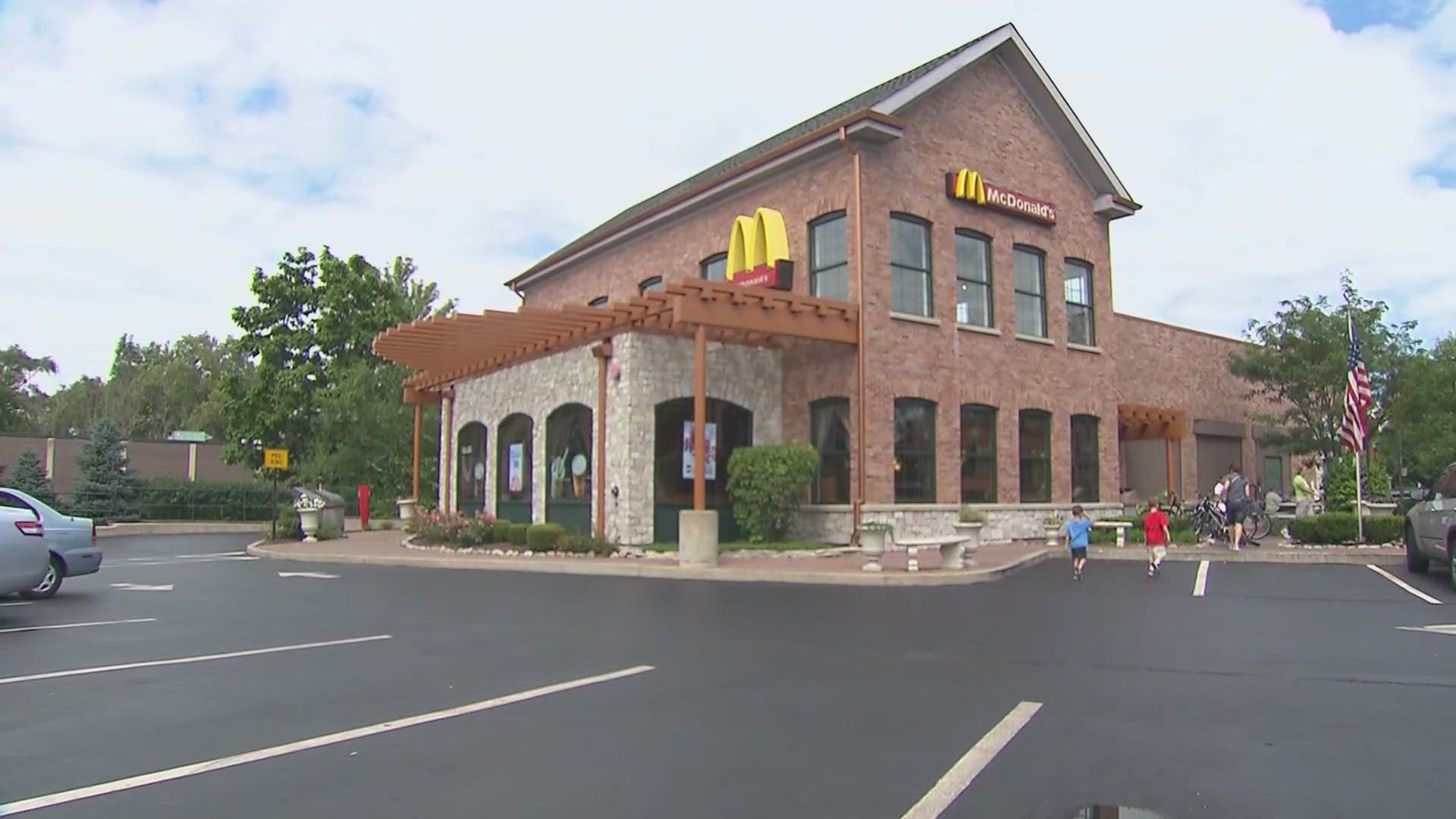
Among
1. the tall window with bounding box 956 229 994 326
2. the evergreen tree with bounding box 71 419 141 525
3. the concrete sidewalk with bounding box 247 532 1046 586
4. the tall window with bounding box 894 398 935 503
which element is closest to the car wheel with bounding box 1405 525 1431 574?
the concrete sidewalk with bounding box 247 532 1046 586

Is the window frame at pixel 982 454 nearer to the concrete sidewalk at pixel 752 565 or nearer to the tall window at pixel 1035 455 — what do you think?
the tall window at pixel 1035 455

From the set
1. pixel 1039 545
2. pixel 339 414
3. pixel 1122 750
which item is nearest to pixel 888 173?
pixel 1039 545

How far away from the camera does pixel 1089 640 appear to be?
9.41 meters

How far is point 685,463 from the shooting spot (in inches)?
762

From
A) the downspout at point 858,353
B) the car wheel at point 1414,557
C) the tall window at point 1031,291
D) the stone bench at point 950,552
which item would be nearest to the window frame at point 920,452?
the downspout at point 858,353

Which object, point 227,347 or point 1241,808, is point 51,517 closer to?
point 1241,808

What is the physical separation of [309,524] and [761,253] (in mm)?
14177

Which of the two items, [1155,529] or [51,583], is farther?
[1155,529]

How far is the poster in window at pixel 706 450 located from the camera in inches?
763

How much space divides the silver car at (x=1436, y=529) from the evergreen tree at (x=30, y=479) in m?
42.4

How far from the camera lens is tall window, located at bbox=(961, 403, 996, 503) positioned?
2117cm

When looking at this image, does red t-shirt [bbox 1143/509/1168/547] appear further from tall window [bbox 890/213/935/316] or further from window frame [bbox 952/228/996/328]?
window frame [bbox 952/228/996/328]

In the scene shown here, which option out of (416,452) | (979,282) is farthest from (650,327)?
(416,452)

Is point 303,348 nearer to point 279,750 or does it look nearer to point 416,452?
point 416,452
